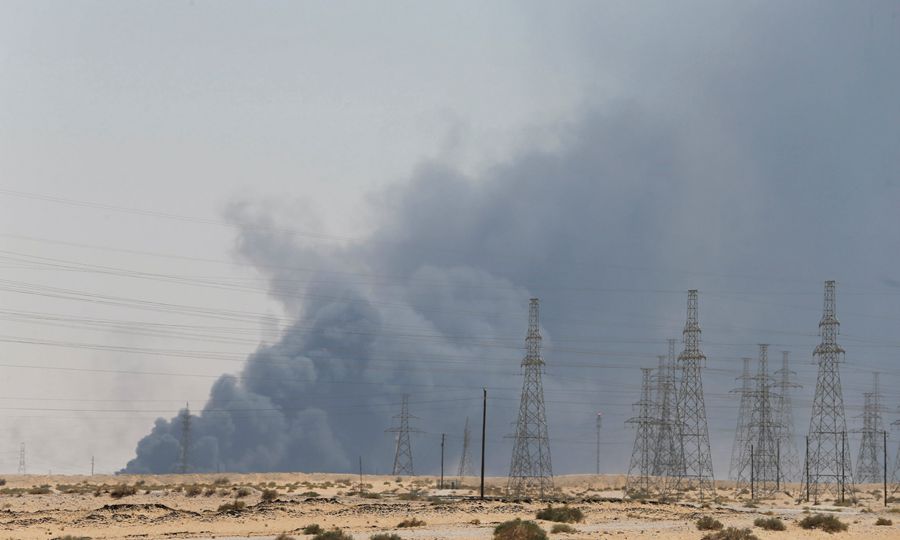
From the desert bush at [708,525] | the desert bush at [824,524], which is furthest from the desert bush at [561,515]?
the desert bush at [824,524]

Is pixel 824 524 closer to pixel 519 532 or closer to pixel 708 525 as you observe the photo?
pixel 708 525

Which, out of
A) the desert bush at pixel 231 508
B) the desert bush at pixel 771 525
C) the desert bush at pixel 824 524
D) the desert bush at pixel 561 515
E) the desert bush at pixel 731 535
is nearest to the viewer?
the desert bush at pixel 731 535

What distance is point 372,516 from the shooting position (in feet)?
275

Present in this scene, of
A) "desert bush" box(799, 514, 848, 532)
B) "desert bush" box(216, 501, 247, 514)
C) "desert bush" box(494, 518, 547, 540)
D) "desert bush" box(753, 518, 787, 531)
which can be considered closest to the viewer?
"desert bush" box(494, 518, 547, 540)

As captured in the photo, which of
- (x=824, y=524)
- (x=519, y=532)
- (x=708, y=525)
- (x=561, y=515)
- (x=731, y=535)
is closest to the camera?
(x=519, y=532)

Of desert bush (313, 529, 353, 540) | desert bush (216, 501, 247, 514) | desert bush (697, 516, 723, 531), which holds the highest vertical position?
desert bush (313, 529, 353, 540)

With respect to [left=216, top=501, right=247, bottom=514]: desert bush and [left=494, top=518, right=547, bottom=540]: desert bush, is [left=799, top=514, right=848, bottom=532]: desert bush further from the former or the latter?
[left=216, top=501, right=247, bottom=514]: desert bush

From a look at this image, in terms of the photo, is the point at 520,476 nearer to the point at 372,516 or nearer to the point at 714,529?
the point at 372,516

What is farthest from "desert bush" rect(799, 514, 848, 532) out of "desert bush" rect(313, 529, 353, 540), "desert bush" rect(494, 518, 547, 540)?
"desert bush" rect(313, 529, 353, 540)

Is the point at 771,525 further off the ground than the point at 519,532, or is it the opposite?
the point at 519,532

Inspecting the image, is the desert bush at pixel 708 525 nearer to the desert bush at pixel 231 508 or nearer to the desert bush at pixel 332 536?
the desert bush at pixel 332 536

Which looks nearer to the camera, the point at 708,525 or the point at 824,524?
the point at 708,525

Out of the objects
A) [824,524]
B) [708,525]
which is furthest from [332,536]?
[824,524]

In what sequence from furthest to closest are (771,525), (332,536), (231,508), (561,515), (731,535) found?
(231,508) → (561,515) → (771,525) → (731,535) → (332,536)
